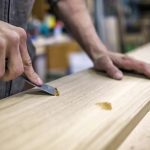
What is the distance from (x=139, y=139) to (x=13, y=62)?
0.24 meters

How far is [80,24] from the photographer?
972mm

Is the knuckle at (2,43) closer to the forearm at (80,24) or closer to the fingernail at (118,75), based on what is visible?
the fingernail at (118,75)

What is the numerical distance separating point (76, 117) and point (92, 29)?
52 cm

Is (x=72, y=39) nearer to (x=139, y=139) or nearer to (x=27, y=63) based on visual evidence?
(x=27, y=63)

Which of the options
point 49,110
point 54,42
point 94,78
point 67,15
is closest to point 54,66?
point 54,42

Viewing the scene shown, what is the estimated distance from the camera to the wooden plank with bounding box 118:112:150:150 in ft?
1.51

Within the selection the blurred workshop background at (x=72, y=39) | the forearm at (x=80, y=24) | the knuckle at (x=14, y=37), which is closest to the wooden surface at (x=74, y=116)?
the knuckle at (x=14, y=37)

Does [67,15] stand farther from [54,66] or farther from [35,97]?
[54,66]

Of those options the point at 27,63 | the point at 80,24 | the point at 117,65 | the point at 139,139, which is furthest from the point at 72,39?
the point at 139,139

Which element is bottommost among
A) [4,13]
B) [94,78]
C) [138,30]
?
[138,30]

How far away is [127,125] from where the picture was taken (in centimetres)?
49

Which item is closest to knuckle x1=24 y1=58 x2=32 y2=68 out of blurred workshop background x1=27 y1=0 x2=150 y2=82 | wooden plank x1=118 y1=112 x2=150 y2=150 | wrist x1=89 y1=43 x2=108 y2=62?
wooden plank x1=118 y1=112 x2=150 y2=150

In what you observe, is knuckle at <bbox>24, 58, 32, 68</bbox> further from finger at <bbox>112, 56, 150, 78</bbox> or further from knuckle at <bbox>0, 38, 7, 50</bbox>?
finger at <bbox>112, 56, 150, 78</bbox>

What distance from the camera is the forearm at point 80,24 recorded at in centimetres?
94
